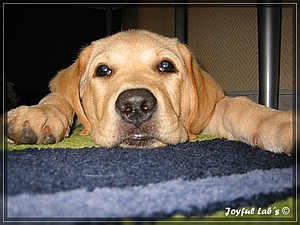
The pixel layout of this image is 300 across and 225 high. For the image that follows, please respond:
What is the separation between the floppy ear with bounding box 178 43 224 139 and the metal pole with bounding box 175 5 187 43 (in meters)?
2.13

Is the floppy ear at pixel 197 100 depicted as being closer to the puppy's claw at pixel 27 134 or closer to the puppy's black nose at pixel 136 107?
the puppy's black nose at pixel 136 107

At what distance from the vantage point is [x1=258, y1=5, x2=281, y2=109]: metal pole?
3039mm


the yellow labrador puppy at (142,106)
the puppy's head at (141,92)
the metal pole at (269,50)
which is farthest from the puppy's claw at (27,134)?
the metal pole at (269,50)

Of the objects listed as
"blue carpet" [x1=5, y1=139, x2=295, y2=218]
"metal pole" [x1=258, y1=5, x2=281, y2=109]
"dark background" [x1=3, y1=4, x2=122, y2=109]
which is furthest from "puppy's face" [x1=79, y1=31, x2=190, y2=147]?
"dark background" [x1=3, y1=4, x2=122, y2=109]

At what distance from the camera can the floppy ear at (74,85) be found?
2635 millimetres

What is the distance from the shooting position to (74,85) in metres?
2.70

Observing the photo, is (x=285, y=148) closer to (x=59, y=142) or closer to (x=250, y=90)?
(x=59, y=142)

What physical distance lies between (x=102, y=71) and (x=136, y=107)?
0.67m

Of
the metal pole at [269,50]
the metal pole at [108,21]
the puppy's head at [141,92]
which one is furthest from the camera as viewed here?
the metal pole at [108,21]

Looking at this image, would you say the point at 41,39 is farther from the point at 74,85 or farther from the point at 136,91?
the point at 136,91

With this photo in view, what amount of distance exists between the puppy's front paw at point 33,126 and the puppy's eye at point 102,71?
512 millimetres

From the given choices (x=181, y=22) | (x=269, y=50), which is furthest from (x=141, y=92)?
(x=181, y=22)

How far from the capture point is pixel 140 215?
123 centimetres

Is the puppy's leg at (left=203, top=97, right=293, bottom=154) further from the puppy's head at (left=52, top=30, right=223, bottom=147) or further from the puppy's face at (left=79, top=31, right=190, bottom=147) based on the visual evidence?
the puppy's face at (left=79, top=31, right=190, bottom=147)
